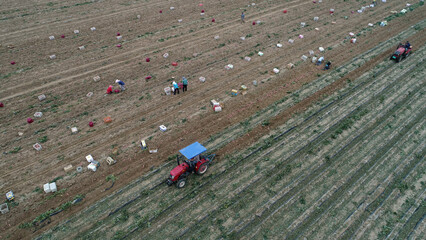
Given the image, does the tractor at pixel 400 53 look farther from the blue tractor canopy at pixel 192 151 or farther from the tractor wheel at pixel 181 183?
the tractor wheel at pixel 181 183

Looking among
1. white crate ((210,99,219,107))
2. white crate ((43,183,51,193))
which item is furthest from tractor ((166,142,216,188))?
white crate ((43,183,51,193))

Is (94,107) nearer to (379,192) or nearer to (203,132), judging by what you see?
(203,132)

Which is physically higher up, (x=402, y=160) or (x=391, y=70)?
(x=391, y=70)

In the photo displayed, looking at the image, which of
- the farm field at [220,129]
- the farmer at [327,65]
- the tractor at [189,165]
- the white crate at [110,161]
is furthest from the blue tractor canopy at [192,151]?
the farmer at [327,65]

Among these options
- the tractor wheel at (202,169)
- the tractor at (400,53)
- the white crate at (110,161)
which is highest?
the tractor at (400,53)

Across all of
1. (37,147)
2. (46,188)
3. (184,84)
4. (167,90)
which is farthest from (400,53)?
(37,147)

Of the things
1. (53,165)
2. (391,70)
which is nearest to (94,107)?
(53,165)
